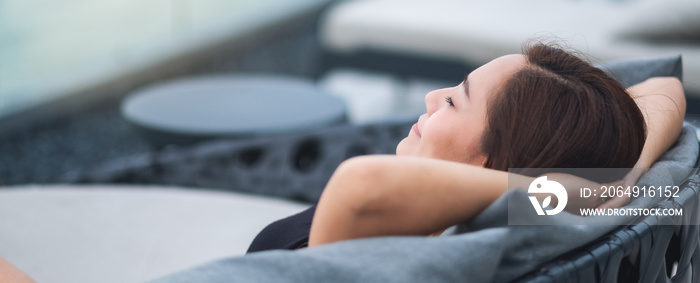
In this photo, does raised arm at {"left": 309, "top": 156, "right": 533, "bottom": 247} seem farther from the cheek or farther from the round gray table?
the round gray table

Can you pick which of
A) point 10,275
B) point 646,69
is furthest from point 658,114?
point 10,275

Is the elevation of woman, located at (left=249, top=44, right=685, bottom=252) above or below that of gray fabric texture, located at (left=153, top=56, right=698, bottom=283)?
above

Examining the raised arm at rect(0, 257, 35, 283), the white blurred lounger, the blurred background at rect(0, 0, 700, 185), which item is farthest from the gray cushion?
the blurred background at rect(0, 0, 700, 185)

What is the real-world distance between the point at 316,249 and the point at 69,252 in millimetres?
731

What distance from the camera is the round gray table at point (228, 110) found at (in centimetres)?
175

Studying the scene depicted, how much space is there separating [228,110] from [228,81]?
303mm

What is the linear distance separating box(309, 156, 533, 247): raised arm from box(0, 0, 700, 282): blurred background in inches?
23.5

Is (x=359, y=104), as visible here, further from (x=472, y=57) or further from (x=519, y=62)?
(x=519, y=62)

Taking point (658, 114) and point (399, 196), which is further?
point (658, 114)

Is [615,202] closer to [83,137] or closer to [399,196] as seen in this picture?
[399,196]

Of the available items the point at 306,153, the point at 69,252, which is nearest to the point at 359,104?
the point at 306,153

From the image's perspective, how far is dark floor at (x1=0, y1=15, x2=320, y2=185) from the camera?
96.0 inches

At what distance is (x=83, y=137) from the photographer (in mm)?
2783

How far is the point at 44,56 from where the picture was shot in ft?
9.46
